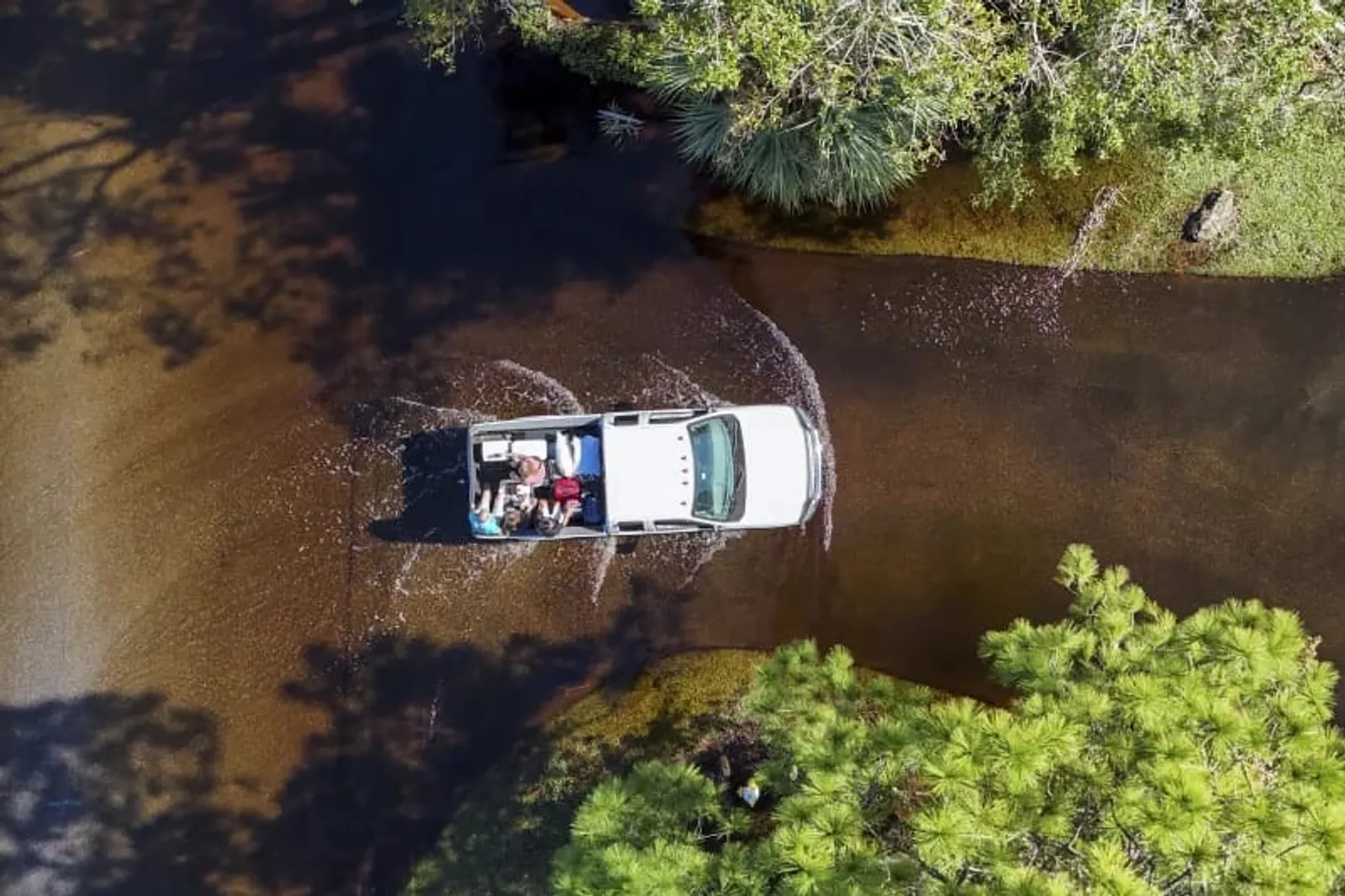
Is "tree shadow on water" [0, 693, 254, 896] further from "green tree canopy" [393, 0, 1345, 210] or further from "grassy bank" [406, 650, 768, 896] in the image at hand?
"green tree canopy" [393, 0, 1345, 210]

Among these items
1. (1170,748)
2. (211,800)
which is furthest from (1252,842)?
(211,800)

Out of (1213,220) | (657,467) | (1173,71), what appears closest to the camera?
(1173,71)

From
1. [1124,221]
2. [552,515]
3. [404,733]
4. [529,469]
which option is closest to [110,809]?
[404,733]

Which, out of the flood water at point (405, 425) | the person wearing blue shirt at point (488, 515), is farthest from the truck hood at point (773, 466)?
the person wearing blue shirt at point (488, 515)

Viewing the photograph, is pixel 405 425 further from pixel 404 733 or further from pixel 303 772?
pixel 303 772

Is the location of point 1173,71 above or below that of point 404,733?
above

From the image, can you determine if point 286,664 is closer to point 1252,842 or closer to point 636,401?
point 636,401

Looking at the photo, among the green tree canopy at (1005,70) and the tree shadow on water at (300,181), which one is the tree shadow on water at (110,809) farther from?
the green tree canopy at (1005,70)

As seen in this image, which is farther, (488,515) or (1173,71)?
(488,515)
